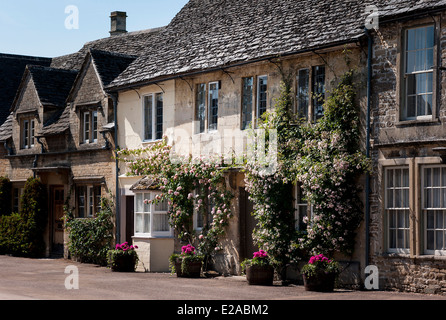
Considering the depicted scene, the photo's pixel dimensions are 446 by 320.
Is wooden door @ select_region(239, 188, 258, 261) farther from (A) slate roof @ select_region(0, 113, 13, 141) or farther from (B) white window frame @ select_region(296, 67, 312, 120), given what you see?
(A) slate roof @ select_region(0, 113, 13, 141)

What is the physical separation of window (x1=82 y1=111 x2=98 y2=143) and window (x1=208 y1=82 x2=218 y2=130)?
6947mm

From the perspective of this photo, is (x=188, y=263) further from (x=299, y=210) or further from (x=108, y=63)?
(x=108, y=63)

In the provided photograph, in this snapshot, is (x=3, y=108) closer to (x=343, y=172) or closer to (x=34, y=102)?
(x=34, y=102)

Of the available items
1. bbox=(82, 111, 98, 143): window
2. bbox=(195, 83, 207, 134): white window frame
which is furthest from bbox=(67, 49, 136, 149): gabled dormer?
bbox=(195, 83, 207, 134): white window frame

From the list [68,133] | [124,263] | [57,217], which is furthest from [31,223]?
[124,263]

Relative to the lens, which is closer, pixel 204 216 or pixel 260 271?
Result: pixel 260 271

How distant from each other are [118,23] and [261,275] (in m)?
22.7

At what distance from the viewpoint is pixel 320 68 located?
19656 millimetres

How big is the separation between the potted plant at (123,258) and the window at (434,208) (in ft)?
33.1

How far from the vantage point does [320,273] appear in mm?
17359

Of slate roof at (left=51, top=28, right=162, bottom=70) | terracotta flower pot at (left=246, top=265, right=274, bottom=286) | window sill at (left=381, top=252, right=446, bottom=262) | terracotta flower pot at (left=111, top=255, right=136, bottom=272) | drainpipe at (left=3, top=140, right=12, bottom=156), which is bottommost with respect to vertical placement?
terracotta flower pot at (left=111, top=255, right=136, bottom=272)

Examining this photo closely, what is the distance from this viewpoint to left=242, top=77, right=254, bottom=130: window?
21.8 meters

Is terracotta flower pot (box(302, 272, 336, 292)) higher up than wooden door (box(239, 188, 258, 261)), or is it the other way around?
wooden door (box(239, 188, 258, 261))
